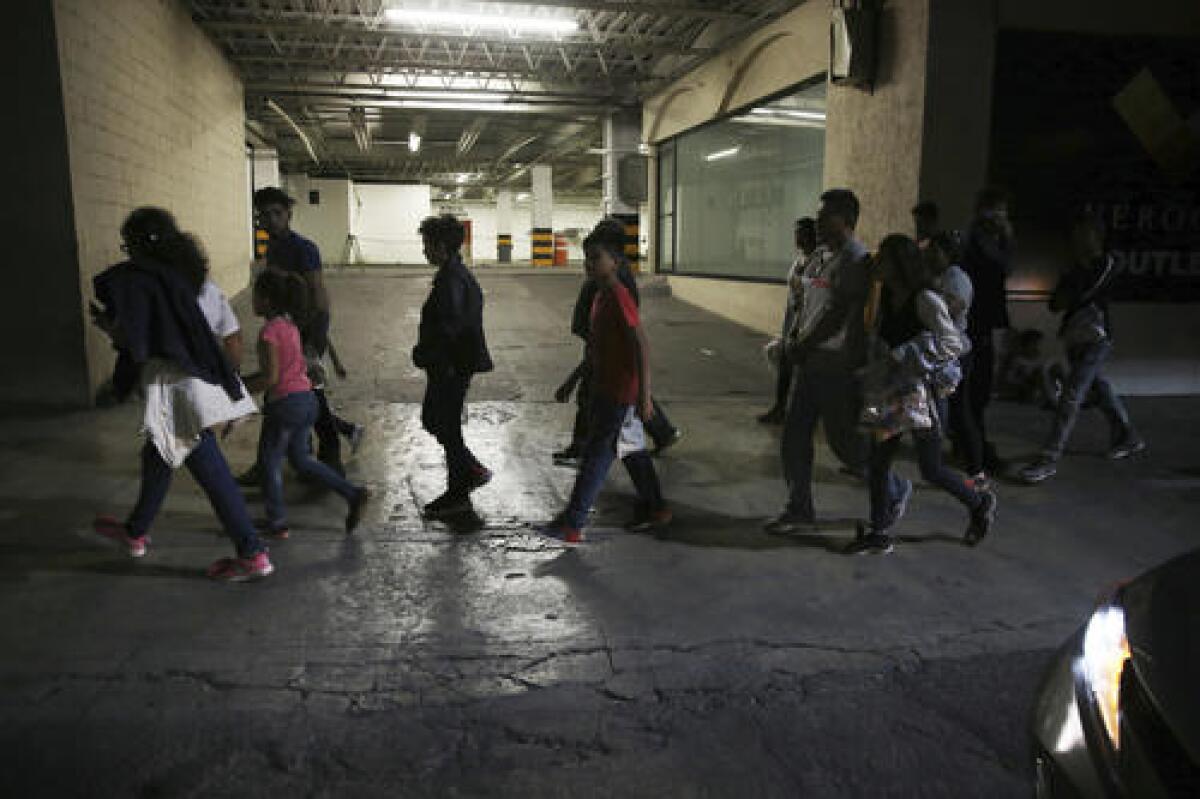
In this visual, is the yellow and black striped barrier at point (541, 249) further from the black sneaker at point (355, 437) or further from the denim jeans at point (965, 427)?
the denim jeans at point (965, 427)

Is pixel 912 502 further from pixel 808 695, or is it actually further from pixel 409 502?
pixel 409 502

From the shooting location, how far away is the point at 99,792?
2537mm

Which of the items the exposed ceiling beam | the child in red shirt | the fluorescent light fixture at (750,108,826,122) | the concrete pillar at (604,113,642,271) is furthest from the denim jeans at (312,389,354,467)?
the concrete pillar at (604,113,642,271)

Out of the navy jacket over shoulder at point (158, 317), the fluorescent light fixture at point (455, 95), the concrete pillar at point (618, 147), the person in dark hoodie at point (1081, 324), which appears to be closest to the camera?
the navy jacket over shoulder at point (158, 317)

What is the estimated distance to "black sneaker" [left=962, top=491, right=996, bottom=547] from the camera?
4.68m

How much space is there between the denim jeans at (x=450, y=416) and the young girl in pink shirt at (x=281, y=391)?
0.69 metres

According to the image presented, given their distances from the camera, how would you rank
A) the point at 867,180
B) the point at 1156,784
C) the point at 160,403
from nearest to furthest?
1. the point at 1156,784
2. the point at 160,403
3. the point at 867,180

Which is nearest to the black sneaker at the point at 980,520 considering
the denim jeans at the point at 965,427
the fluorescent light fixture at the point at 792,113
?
the denim jeans at the point at 965,427

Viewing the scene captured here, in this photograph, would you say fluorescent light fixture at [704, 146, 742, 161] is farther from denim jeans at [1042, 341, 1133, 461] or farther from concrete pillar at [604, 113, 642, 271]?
denim jeans at [1042, 341, 1133, 461]

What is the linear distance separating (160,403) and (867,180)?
305 inches

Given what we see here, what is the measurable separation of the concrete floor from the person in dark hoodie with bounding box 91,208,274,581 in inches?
13.5

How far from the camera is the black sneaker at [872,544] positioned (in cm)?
459

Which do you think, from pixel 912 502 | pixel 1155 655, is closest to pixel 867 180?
pixel 912 502

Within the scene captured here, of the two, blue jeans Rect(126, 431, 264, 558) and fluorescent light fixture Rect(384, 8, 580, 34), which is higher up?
fluorescent light fixture Rect(384, 8, 580, 34)
